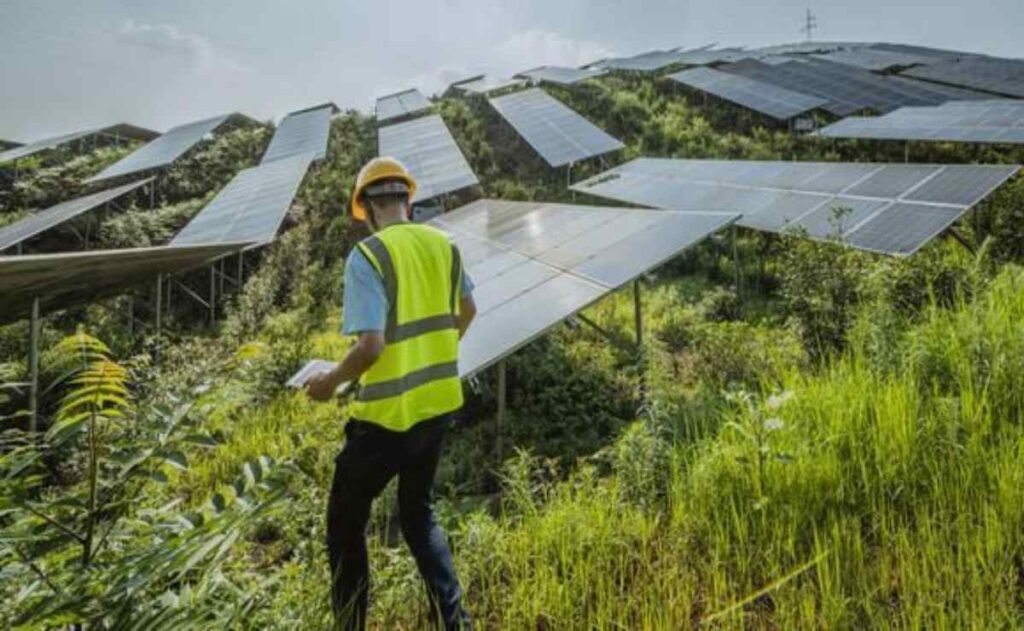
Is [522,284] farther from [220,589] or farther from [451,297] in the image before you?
[220,589]

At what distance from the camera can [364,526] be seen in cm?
274

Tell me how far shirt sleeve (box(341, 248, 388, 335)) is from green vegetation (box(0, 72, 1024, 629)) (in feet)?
1.88

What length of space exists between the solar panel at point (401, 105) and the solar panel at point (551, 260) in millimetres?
13377

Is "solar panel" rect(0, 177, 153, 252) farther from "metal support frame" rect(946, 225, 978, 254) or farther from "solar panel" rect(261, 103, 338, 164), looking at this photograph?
"metal support frame" rect(946, 225, 978, 254)

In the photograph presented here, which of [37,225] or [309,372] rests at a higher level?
[37,225]

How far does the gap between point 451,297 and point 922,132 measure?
13860mm

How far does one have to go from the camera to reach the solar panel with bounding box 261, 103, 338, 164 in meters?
17.4

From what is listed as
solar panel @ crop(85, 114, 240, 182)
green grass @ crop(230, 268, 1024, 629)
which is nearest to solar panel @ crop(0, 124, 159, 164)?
solar panel @ crop(85, 114, 240, 182)

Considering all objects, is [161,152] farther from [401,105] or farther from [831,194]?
[831,194]

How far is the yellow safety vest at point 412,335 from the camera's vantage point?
2.68m


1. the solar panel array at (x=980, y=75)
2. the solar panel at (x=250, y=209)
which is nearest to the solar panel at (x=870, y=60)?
the solar panel array at (x=980, y=75)

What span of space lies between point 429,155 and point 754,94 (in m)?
10.6

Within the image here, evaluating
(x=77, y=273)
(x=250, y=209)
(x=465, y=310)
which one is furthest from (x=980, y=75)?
(x=77, y=273)

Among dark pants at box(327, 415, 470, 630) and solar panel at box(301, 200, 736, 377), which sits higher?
solar panel at box(301, 200, 736, 377)
